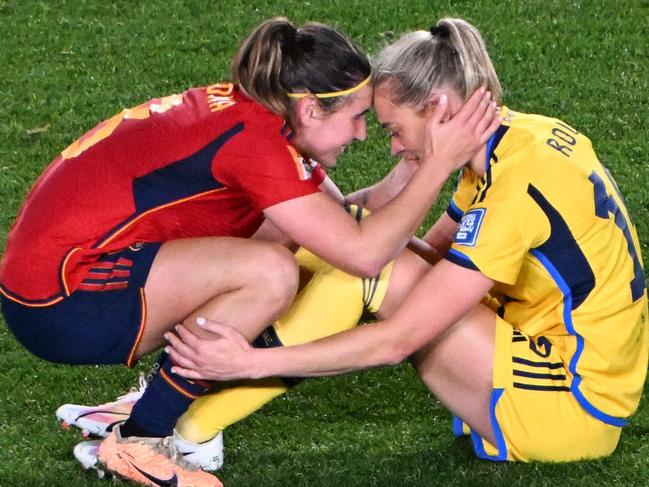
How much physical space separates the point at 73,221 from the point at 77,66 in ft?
12.4

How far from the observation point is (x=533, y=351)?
151 inches

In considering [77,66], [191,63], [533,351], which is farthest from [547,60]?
[533,351]

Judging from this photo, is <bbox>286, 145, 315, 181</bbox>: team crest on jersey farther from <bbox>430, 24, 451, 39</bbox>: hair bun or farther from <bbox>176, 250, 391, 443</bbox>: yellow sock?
<bbox>430, 24, 451, 39</bbox>: hair bun

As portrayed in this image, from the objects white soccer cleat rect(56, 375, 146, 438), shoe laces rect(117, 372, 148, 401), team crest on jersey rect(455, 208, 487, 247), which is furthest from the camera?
shoe laces rect(117, 372, 148, 401)

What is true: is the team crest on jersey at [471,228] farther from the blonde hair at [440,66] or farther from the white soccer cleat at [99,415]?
the white soccer cleat at [99,415]

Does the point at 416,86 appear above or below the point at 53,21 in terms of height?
above

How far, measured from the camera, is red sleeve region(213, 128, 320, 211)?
3.64 metres

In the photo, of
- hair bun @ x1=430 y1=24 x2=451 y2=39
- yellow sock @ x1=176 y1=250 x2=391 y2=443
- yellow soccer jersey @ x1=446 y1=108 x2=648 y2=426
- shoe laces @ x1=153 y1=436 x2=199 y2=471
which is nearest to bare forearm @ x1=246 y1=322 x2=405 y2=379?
yellow sock @ x1=176 y1=250 x2=391 y2=443

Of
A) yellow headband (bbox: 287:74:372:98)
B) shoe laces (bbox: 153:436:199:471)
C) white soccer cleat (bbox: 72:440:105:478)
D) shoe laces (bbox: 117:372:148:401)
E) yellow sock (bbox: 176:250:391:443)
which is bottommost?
shoe laces (bbox: 117:372:148:401)

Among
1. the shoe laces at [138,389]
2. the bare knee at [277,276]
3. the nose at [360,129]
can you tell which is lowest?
the shoe laces at [138,389]

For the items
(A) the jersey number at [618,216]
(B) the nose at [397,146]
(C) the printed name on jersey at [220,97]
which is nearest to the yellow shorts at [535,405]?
(A) the jersey number at [618,216]

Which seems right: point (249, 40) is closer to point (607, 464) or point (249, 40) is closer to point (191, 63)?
point (607, 464)

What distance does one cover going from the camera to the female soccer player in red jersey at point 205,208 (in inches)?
145

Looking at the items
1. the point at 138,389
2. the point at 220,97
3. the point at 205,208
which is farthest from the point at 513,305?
the point at 138,389
